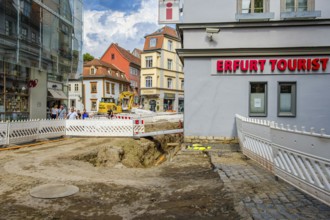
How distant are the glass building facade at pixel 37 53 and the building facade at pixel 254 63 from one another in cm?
1052

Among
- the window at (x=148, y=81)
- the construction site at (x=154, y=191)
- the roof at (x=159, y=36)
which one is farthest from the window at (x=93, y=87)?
the construction site at (x=154, y=191)

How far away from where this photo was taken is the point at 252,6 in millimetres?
11461

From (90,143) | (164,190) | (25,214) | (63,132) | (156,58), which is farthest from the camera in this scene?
(156,58)

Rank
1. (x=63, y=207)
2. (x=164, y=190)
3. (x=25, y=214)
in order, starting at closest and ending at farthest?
(x=25, y=214) < (x=63, y=207) < (x=164, y=190)

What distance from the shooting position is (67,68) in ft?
73.0

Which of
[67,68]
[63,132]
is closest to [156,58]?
[67,68]

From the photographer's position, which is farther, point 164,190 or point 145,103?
point 145,103

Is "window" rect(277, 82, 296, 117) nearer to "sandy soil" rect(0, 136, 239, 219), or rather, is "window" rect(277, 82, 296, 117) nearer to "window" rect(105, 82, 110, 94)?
"sandy soil" rect(0, 136, 239, 219)

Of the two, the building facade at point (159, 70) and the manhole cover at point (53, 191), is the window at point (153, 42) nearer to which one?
the building facade at point (159, 70)

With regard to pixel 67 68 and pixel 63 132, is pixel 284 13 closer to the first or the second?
pixel 63 132

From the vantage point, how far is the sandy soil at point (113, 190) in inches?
169

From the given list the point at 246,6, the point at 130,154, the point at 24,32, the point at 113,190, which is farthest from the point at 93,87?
the point at 113,190

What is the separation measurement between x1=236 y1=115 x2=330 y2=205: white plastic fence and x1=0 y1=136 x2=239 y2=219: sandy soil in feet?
4.29

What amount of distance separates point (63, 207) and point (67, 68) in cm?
1956
